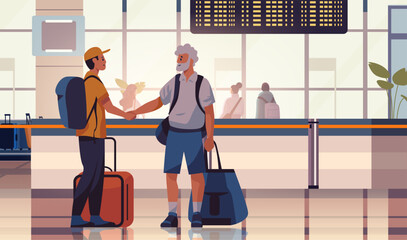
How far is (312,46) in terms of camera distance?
1727 centimetres

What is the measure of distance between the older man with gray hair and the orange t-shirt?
52cm

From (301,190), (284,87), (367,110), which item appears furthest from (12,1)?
(301,190)

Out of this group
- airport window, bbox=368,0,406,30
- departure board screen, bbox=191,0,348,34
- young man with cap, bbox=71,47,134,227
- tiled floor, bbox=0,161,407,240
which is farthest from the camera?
airport window, bbox=368,0,406,30

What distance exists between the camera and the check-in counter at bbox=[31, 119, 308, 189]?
10.1m

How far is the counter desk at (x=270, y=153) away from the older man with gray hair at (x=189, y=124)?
350 cm

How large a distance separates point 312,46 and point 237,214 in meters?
11.1

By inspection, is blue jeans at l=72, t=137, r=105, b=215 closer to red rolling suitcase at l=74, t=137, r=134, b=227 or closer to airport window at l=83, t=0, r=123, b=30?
red rolling suitcase at l=74, t=137, r=134, b=227

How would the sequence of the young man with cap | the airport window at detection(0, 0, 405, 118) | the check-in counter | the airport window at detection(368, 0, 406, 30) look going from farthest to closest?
the airport window at detection(368, 0, 406, 30) < the airport window at detection(0, 0, 405, 118) < the check-in counter < the young man with cap

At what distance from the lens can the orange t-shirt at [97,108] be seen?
21.1 ft

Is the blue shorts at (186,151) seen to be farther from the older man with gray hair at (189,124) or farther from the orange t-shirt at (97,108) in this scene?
the orange t-shirt at (97,108)

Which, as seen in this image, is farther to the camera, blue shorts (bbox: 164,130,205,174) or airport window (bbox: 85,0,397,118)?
airport window (bbox: 85,0,397,118)

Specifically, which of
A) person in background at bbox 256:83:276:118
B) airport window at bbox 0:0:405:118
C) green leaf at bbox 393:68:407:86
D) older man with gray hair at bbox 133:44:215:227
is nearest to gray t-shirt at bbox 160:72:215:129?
older man with gray hair at bbox 133:44:215:227

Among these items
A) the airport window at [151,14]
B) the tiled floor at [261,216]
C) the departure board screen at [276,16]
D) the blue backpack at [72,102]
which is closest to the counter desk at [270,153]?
the tiled floor at [261,216]

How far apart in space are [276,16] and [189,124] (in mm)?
5947
